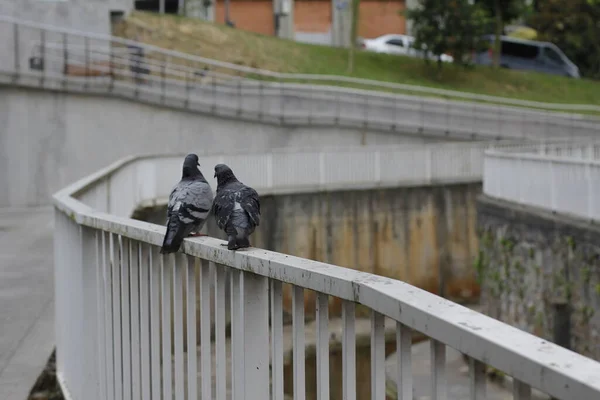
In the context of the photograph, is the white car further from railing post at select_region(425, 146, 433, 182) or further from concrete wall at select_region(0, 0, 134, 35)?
railing post at select_region(425, 146, 433, 182)

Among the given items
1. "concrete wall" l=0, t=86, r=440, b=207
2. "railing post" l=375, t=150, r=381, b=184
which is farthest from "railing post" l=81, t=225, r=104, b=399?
"concrete wall" l=0, t=86, r=440, b=207

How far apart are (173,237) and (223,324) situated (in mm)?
479

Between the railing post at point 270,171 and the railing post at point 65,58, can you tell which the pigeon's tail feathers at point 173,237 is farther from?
the railing post at point 65,58

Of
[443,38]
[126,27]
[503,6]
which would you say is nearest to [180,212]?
[126,27]

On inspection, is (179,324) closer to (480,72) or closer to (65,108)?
(65,108)

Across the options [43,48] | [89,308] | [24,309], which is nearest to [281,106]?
[43,48]

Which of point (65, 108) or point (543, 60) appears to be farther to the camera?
point (543, 60)

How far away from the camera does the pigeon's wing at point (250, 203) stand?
4.36 meters

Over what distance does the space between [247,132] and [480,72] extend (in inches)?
732

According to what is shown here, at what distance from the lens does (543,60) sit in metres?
52.3

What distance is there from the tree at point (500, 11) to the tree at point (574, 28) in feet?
13.5

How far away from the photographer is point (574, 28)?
55500 mm

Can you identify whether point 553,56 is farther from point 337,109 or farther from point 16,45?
point 16,45

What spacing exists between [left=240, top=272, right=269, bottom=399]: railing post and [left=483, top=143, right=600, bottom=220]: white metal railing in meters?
13.4
